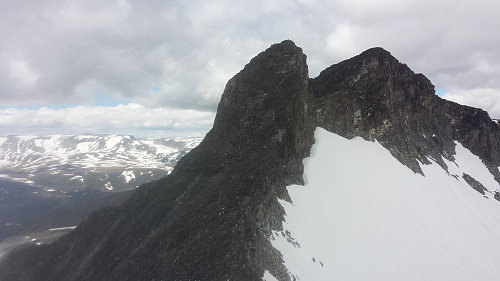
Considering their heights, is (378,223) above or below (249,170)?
below

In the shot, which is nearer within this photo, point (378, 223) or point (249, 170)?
point (249, 170)

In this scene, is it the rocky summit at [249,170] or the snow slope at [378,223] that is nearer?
the rocky summit at [249,170]

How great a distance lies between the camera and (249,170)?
106ft

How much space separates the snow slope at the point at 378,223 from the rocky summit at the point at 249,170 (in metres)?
2.41

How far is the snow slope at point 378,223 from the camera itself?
2728 centimetres

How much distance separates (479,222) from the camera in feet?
149

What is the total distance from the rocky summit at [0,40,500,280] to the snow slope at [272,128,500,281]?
241 centimetres

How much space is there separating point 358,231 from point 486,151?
6618cm

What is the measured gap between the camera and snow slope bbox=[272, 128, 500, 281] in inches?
1074

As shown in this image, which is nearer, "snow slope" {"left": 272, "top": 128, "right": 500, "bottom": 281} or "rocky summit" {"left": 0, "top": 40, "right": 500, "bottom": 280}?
"rocky summit" {"left": 0, "top": 40, "right": 500, "bottom": 280}

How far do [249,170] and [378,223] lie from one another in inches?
656

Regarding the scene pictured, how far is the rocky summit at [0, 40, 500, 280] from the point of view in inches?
1032

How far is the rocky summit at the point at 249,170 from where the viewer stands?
2620 cm

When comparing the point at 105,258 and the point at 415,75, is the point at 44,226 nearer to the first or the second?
the point at 105,258
